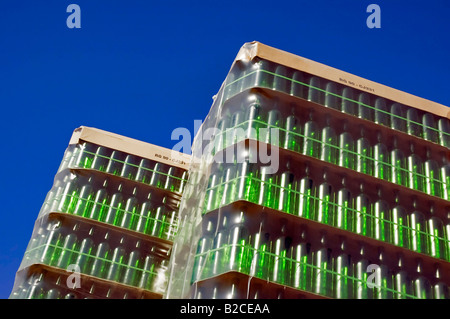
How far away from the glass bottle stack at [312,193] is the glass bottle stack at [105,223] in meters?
1.19

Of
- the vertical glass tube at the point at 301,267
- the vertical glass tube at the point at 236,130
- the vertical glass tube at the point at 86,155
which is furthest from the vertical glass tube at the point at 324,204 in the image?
the vertical glass tube at the point at 86,155

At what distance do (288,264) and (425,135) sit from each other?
6210mm

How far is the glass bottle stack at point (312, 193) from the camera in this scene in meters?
13.8

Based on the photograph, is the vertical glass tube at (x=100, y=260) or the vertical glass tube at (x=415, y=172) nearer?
the vertical glass tube at (x=415, y=172)

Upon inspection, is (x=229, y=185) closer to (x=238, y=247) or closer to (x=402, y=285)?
(x=238, y=247)

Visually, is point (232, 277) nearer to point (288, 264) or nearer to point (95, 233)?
point (288, 264)

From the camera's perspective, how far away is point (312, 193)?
15.2m

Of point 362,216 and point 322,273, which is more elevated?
point 362,216

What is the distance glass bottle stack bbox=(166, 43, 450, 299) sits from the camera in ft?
45.4

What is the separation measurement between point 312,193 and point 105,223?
6.17 meters

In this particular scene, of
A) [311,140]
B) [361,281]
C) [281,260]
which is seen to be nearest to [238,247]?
[281,260]

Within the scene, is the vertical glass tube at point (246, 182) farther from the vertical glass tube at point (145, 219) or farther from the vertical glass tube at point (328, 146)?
the vertical glass tube at point (145, 219)

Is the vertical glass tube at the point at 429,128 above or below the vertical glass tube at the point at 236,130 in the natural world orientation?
above

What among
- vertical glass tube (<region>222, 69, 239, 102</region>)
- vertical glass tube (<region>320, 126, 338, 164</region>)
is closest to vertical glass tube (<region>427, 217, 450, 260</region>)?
vertical glass tube (<region>320, 126, 338, 164</region>)
